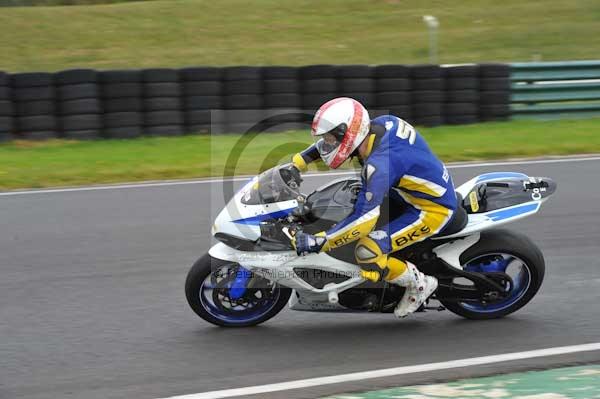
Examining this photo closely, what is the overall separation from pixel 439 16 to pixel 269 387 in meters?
19.5

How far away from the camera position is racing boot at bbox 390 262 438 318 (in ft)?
19.4

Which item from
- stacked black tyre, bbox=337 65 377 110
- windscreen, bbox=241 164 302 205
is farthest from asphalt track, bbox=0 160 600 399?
stacked black tyre, bbox=337 65 377 110

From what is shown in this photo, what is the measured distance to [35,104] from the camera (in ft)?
41.6

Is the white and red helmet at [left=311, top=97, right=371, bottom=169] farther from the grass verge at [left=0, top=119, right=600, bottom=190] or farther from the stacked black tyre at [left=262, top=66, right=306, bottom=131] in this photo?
the stacked black tyre at [left=262, top=66, right=306, bottom=131]

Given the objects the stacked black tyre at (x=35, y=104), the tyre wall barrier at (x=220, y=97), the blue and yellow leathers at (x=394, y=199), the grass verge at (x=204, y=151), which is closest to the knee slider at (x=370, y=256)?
the blue and yellow leathers at (x=394, y=199)

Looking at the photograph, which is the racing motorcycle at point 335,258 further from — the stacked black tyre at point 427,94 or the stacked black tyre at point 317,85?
the stacked black tyre at point 427,94

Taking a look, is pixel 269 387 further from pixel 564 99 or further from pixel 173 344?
pixel 564 99

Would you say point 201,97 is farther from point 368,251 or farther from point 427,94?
point 368,251

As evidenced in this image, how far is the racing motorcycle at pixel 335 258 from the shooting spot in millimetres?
5797

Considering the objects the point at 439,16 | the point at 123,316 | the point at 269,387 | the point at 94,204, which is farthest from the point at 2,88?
the point at 439,16

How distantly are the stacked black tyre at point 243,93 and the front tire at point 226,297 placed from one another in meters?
7.36

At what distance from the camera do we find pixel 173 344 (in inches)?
235

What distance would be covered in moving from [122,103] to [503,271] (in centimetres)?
797

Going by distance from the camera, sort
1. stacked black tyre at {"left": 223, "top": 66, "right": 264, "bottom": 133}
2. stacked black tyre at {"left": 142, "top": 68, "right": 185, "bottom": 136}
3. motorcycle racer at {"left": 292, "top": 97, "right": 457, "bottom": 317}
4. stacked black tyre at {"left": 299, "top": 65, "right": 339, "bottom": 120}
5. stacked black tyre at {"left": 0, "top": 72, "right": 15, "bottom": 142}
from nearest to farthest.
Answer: motorcycle racer at {"left": 292, "top": 97, "right": 457, "bottom": 317} → stacked black tyre at {"left": 0, "top": 72, "right": 15, "bottom": 142} → stacked black tyre at {"left": 142, "top": 68, "right": 185, "bottom": 136} → stacked black tyre at {"left": 223, "top": 66, "right": 264, "bottom": 133} → stacked black tyre at {"left": 299, "top": 65, "right": 339, "bottom": 120}
